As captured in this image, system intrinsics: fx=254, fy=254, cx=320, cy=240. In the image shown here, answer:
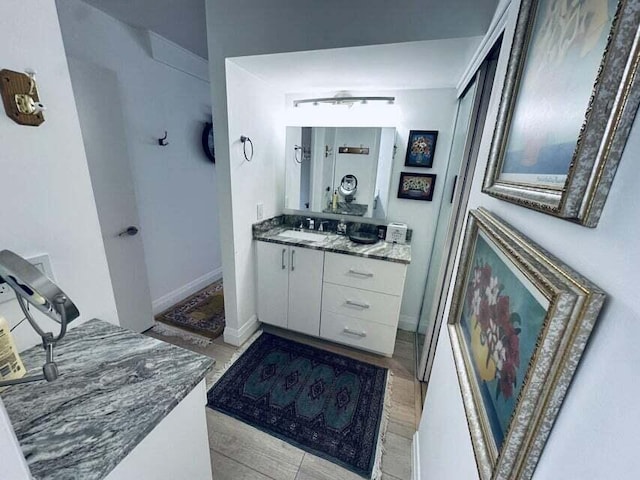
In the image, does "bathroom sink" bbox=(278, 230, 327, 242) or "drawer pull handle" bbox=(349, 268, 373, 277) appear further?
"bathroom sink" bbox=(278, 230, 327, 242)

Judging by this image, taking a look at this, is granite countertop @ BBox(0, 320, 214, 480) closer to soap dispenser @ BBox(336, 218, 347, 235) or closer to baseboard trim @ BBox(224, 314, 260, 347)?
baseboard trim @ BBox(224, 314, 260, 347)

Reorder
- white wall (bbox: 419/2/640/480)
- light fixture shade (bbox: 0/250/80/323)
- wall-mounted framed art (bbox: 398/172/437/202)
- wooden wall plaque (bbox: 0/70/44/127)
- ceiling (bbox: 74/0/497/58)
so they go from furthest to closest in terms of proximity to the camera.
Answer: wall-mounted framed art (bbox: 398/172/437/202) → ceiling (bbox: 74/0/497/58) → wooden wall plaque (bbox: 0/70/44/127) → light fixture shade (bbox: 0/250/80/323) → white wall (bbox: 419/2/640/480)

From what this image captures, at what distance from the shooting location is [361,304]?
1.91 meters

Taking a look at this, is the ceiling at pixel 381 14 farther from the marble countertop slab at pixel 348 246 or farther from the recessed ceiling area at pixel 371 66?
the marble countertop slab at pixel 348 246

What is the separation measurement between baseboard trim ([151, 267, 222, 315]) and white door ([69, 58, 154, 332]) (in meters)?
0.27

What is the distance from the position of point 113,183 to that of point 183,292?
1344 mm

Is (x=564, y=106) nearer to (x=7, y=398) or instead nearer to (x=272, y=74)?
(x=7, y=398)

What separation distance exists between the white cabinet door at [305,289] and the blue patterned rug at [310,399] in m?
0.19

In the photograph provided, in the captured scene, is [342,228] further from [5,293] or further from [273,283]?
[5,293]

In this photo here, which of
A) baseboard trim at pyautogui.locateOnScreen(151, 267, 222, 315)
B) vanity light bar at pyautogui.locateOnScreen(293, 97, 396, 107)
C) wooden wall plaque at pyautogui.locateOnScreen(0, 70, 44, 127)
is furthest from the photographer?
baseboard trim at pyautogui.locateOnScreen(151, 267, 222, 315)

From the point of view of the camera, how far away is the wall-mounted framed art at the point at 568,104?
33 cm

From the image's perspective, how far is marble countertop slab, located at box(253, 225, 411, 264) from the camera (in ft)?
5.85

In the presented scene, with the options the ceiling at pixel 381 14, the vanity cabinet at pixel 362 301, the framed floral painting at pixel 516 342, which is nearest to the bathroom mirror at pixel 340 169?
the vanity cabinet at pixel 362 301

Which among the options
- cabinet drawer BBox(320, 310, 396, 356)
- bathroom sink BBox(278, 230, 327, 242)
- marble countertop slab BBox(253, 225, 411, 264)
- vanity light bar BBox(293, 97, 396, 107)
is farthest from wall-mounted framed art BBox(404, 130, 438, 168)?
cabinet drawer BBox(320, 310, 396, 356)
